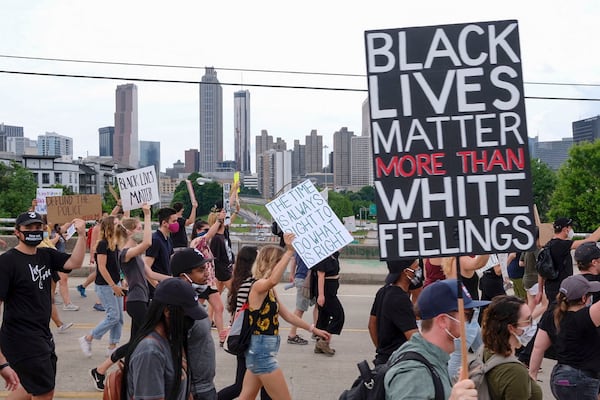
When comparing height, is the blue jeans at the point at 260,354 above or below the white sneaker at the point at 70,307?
above

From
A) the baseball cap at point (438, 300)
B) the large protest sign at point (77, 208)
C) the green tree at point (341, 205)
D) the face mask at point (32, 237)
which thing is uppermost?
the green tree at point (341, 205)

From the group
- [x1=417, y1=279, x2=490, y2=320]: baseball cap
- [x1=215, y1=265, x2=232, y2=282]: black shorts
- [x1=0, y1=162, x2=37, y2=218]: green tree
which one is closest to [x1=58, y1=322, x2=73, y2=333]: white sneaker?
[x1=215, y1=265, x2=232, y2=282]: black shorts

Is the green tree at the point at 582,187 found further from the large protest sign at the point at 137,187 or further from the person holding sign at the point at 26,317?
the person holding sign at the point at 26,317

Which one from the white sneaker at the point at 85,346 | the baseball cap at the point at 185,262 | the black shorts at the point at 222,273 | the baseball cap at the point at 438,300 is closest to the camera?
the baseball cap at the point at 438,300

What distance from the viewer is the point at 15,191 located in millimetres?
67438

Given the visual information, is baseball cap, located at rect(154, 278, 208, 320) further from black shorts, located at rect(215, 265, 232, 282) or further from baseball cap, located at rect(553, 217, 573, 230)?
black shorts, located at rect(215, 265, 232, 282)

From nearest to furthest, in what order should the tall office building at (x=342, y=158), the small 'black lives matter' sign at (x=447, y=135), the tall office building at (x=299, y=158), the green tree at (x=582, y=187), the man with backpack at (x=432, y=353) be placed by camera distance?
the man with backpack at (x=432, y=353)
the small 'black lives matter' sign at (x=447, y=135)
the green tree at (x=582, y=187)
the tall office building at (x=342, y=158)
the tall office building at (x=299, y=158)

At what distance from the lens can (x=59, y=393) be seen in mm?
6566

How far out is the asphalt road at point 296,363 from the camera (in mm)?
6766

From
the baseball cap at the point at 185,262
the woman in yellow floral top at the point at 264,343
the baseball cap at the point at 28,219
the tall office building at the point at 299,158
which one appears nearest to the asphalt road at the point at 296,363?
the woman in yellow floral top at the point at 264,343

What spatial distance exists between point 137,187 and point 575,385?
286 inches

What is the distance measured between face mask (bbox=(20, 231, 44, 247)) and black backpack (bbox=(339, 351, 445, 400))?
2877 millimetres

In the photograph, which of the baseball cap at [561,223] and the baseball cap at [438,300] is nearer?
the baseball cap at [438,300]

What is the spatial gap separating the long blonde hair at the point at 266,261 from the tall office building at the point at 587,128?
184m
